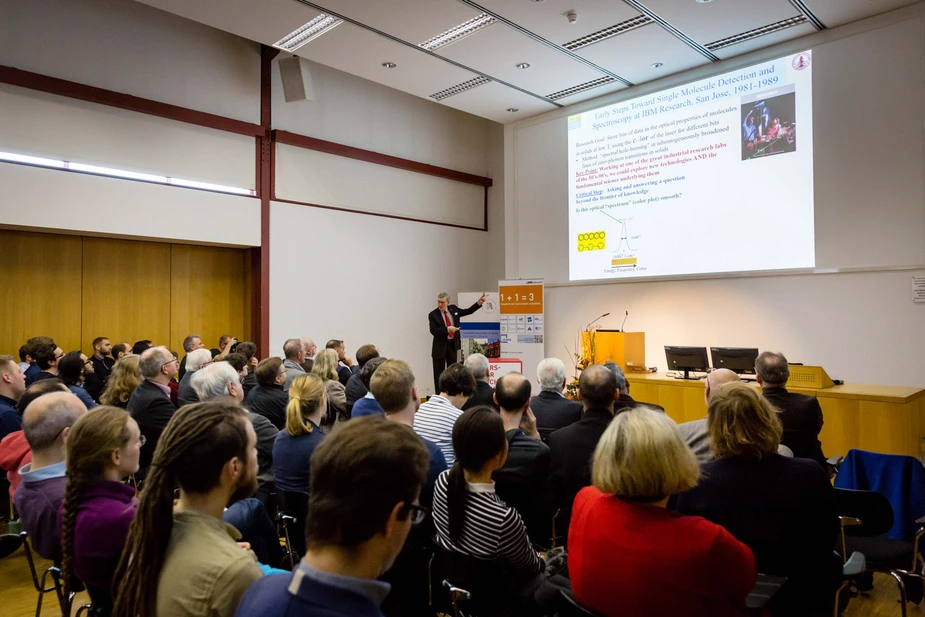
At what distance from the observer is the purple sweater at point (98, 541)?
162 centimetres

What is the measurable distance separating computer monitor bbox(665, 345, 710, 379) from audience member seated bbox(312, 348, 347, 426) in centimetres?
334

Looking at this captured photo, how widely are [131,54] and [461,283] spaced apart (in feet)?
19.3

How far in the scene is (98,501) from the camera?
169cm

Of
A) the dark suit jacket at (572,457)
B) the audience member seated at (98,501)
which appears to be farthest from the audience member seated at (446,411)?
the audience member seated at (98,501)

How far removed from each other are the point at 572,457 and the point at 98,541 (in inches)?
70.9

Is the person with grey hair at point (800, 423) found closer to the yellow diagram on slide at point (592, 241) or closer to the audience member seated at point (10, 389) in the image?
the audience member seated at point (10, 389)

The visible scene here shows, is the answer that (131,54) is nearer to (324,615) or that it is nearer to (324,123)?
(324,123)

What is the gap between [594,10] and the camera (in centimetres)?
588

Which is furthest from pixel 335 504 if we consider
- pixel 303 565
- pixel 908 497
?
pixel 908 497

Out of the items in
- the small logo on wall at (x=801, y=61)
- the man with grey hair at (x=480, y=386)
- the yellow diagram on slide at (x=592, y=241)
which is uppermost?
the small logo on wall at (x=801, y=61)

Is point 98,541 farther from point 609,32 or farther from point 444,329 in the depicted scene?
point 444,329

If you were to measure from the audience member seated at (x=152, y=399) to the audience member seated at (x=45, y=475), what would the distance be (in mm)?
1347

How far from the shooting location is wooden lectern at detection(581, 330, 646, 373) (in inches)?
260

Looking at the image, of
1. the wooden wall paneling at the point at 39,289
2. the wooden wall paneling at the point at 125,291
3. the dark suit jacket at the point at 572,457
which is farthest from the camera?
the wooden wall paneling at the point at 125,291
